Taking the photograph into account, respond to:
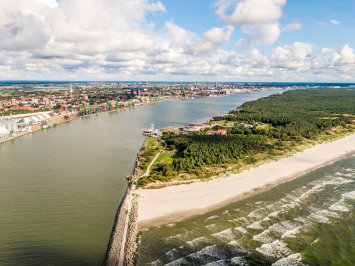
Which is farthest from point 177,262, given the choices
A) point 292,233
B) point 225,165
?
point 225,165

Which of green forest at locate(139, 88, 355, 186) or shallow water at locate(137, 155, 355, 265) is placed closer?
shallow water at locate(137, 155, 355, 265)

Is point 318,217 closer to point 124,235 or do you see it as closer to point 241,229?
point 241,229

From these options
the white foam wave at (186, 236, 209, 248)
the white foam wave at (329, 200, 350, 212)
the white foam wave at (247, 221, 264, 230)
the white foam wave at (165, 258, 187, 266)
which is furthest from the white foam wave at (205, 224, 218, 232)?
the white foam wave at (329, 200, 350, 212)

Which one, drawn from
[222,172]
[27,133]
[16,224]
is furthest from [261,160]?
[27,133]

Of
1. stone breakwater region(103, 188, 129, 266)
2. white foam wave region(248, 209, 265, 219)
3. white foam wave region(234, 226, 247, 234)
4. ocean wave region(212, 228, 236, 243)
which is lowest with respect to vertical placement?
ocean wave region(212, 228, 236, 243)

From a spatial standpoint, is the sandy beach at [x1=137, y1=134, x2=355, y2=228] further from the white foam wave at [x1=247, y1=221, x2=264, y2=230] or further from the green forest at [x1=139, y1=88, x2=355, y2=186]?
the white foam wave at [x1=247, y1=221, x2=264, y2=230]

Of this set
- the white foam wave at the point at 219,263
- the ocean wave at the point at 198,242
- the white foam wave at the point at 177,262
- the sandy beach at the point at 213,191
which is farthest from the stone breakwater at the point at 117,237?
the white foam wave at the point at 219,263

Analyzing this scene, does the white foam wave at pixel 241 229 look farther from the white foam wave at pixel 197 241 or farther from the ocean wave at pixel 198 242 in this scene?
the white foam wave at pixel 197 241
